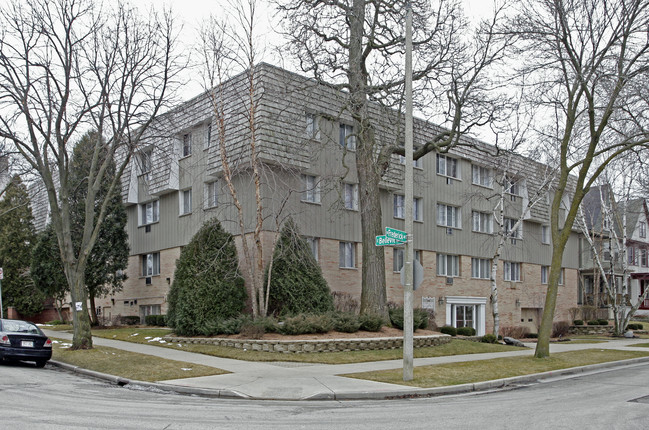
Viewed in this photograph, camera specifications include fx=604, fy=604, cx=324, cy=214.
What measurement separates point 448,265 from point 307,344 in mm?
16119

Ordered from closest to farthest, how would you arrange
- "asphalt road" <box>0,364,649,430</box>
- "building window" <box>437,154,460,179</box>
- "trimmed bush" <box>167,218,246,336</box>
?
"asphalt road" <box>0,364,649,430</box>, "trimmed bush" <box>167,218,246,336</box>, "building window" <box>437,154,460,179</box>

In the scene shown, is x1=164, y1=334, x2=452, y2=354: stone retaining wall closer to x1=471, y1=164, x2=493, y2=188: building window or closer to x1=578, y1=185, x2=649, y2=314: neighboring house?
x1=471, y1=164, x2=493, y2=188: building window

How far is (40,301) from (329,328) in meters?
25.7

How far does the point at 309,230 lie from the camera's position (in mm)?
24328

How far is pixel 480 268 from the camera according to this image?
34.6 meters

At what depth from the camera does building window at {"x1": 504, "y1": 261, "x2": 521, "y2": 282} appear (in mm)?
36438

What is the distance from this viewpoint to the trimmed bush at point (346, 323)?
63.6ft

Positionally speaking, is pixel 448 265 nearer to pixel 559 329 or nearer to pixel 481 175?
pixel 481 175

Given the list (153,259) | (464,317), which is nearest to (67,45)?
(153,259)

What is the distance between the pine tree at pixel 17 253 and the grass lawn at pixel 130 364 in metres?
20.8

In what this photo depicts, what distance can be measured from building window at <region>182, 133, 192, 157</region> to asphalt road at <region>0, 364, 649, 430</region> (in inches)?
597

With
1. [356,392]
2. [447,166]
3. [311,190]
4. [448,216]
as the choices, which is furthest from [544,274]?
[356,392]

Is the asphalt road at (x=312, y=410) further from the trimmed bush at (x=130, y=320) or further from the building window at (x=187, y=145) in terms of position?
the trimmed bush at (x=130, y=320)

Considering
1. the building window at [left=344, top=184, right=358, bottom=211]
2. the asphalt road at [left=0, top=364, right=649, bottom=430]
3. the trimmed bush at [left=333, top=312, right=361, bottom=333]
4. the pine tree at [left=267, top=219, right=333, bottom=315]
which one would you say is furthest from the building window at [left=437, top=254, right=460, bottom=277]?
the asphalt road at [left=0, top=364, right=649, bottom=430]
